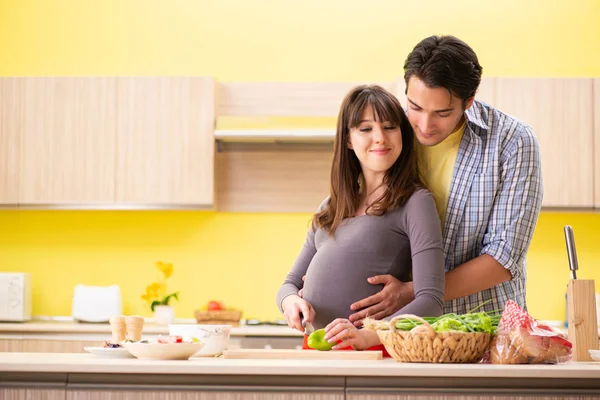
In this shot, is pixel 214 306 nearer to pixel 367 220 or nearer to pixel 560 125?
pixel 560 125

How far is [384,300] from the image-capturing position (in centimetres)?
212

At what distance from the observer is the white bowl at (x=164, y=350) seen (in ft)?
5.51

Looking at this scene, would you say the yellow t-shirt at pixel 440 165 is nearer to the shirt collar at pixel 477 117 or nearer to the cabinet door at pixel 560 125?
the shirt collar at pixel 477 117

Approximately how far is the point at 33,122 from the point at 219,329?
9.25 ft

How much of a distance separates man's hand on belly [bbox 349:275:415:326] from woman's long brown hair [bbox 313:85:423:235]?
177mm

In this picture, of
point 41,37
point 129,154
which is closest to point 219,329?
point 129,154

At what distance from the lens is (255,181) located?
4.59 meters

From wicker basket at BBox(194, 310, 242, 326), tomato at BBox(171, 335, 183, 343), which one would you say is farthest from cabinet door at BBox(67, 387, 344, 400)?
wicker basket at BBox(194, 310, 242, 326)

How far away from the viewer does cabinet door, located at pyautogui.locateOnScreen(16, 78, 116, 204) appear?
4.36 meters

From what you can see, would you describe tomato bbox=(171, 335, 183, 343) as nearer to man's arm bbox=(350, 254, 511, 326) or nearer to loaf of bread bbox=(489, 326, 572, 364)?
man's arm bbox=(350, 254, 511, 326)

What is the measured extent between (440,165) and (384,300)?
0.49 meters

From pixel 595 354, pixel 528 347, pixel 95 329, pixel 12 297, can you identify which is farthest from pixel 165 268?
pixel 528 347

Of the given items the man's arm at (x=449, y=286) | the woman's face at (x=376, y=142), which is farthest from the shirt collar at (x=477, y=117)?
the man's arm at (x=449, y=286)

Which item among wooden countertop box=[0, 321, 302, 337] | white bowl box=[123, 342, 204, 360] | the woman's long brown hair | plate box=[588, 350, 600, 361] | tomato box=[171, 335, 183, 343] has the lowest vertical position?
wooden countertop box=[0, 321, 302, 337]
